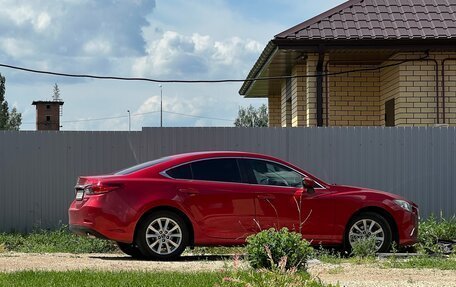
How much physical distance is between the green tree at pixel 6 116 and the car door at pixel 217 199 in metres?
46.2

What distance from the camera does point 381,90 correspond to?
20.6 meters

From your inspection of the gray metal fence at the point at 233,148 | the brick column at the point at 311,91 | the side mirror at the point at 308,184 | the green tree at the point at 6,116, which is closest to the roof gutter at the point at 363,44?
the brick column at the point at 311,91

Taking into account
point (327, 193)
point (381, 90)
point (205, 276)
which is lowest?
point (205, 276)

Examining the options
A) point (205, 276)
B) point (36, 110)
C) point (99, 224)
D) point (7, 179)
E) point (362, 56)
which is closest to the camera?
point (205, 276)

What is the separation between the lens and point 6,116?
6050cm

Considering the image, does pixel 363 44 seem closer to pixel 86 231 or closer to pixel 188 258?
pixel 188 258

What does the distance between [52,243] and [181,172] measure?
3.21 m

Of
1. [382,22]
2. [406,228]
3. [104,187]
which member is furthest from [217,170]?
[382,22]

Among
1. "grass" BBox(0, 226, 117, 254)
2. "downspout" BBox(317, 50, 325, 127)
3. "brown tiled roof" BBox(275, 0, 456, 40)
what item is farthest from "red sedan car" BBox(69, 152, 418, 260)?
"brown tiled roof" BBox(275, 0, 456, 40)

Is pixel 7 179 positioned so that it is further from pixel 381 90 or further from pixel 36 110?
pixel 36 110

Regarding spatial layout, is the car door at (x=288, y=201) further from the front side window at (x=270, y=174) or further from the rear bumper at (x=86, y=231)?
the rear bumper at (x=86, y=231)

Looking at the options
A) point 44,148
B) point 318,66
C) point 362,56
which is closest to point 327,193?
point 44,148

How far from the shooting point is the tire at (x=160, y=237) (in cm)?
1130

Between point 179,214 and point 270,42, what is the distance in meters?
7.53
